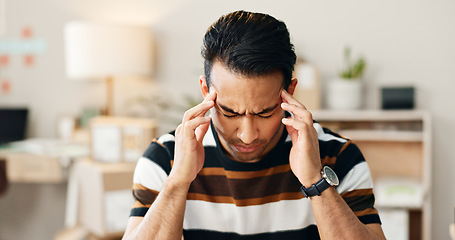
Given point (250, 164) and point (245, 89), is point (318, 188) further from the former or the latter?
Result: point (245, 89)

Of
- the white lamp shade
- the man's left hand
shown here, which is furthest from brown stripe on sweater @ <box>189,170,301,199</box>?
the white lamp shade

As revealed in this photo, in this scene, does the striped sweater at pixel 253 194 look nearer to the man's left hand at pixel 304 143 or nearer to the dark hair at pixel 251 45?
the man's left hand at pixel 304 143

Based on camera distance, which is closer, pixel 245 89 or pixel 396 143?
pixel 245 89

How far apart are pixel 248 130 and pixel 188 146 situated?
0.55ft

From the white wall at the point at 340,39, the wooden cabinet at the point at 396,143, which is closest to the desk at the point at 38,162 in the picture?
the white wall at the point at 340,39

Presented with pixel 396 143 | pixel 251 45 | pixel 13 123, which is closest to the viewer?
pixel 251 45

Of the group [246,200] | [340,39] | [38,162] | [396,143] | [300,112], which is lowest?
[38,162]

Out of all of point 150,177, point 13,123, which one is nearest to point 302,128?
point 150,177

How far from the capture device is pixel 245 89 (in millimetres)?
1115

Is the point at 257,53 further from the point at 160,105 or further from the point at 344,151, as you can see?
the point at 160,105

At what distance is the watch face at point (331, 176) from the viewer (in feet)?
3.70

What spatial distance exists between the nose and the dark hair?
12cm

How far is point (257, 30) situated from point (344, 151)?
0.44 metres

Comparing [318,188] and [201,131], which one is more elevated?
[201,131]
